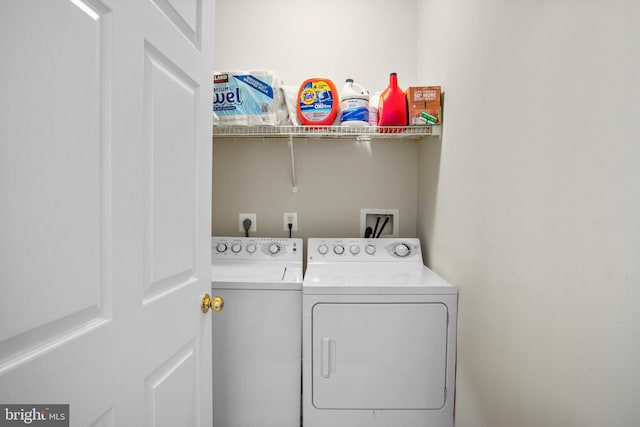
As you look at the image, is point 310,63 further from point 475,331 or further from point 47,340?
point 47,340

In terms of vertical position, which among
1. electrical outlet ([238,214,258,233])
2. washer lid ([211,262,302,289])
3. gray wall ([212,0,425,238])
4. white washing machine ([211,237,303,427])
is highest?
gray wall ([212,0,425,238])

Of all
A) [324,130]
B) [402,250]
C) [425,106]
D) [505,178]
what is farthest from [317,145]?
[505,178]

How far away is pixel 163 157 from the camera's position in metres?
0.83

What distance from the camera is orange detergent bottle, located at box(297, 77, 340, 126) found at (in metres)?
1.77

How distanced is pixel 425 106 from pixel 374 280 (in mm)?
933

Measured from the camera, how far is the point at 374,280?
156cm

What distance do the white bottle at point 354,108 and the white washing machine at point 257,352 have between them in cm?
89

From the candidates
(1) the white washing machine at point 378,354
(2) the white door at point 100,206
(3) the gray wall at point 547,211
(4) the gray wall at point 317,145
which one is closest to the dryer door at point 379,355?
(1) the white washing machine at point 378,354

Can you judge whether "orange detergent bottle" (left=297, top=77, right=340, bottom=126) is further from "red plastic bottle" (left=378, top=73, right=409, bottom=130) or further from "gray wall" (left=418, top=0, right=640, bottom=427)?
"gray wall" (left=418, top=0, right=640, bottom=427)

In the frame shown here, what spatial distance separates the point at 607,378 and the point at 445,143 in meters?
1.19

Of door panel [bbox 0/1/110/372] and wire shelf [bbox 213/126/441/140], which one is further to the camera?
wire shelf [bbox 213/126/441/140]

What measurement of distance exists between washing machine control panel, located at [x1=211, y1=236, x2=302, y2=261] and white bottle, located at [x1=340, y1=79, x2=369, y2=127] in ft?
2.49

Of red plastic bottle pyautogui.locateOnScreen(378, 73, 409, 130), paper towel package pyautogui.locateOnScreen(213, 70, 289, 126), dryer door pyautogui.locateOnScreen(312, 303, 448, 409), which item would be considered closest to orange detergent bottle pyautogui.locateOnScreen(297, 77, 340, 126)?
paper towel package pyautogui.locateOnScreen(213, 70, 289, 126)

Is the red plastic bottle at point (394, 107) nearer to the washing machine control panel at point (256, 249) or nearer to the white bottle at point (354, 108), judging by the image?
the white bottle at point (354, 108)
